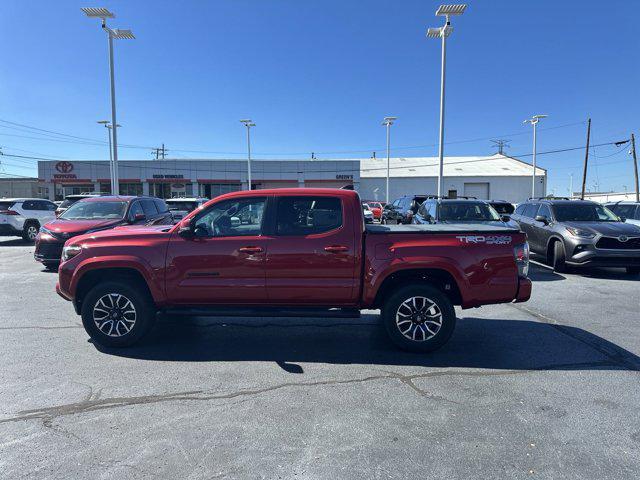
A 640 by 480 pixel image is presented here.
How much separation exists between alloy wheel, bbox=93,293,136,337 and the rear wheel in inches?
370

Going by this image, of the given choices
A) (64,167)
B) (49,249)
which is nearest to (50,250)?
(49,249)

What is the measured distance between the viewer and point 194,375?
14.6 feet

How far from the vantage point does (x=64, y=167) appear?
46000 millimetres

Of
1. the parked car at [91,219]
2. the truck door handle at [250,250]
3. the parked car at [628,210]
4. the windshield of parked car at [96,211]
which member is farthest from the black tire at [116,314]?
the parked car at [628,210]

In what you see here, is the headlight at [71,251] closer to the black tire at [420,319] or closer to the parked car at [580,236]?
the black tire at [420,319]

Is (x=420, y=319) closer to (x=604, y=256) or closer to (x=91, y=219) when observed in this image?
(x=604, y=256)

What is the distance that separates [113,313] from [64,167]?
4842 cm

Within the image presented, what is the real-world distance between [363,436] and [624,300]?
676cm

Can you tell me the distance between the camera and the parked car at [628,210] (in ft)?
45.0

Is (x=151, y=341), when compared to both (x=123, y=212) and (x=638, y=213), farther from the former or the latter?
(x=638, y=213)

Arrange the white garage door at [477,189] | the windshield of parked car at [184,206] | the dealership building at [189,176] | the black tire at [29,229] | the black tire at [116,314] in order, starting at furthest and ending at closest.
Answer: the white garage door at [477,189]
the dealership building at [189,176]
the black tire at [29,229]
the windshield of parked car at [184,206]
the black tire at [116,314]

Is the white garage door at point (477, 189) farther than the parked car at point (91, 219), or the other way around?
the white garage door at point (477, 189)

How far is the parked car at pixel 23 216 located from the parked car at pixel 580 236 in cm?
1700

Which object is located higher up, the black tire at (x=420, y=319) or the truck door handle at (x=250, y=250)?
the truck door handle at (x=250, y=250)
